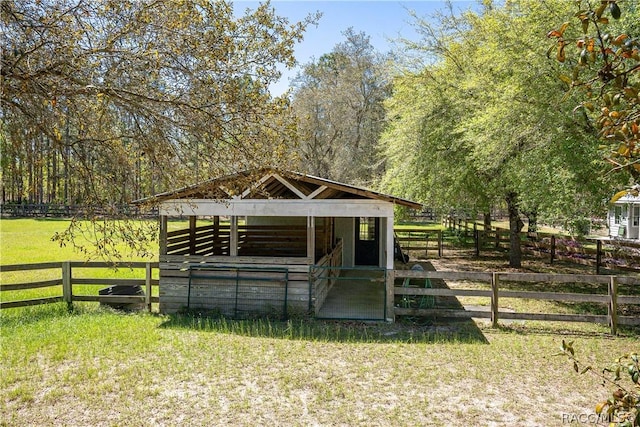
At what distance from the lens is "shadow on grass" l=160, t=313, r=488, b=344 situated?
304 inches

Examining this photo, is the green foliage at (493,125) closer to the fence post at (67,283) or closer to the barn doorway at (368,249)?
the barn doorway at (368,249)

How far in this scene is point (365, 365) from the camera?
6.42 m

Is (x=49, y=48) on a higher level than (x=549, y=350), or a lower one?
higher

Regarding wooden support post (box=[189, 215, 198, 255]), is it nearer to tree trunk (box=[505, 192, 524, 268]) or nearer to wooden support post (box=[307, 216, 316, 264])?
wooden support post (box=[307, 216, 316, 264])

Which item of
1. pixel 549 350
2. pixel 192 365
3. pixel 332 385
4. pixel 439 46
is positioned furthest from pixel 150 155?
pixel 439 46

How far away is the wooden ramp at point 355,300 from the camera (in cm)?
912

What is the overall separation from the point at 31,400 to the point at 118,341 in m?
2.14

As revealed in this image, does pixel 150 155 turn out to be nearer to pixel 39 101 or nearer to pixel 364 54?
pixel 39 101

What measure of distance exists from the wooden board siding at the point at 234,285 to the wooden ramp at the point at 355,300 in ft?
2.74

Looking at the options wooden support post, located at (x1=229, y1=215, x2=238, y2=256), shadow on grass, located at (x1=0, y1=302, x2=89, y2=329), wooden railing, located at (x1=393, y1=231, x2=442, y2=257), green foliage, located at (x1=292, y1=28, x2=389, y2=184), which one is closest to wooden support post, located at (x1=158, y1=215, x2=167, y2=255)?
wooden support post, located at (x1=229, y1=215, x2=238, y2=256)

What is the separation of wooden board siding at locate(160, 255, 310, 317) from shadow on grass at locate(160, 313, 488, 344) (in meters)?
0.40

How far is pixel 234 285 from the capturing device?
937 centimetres

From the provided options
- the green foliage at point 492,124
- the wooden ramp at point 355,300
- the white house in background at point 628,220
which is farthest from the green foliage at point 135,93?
the white house in background at point 628,220

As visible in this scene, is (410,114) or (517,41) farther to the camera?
(410,114)
